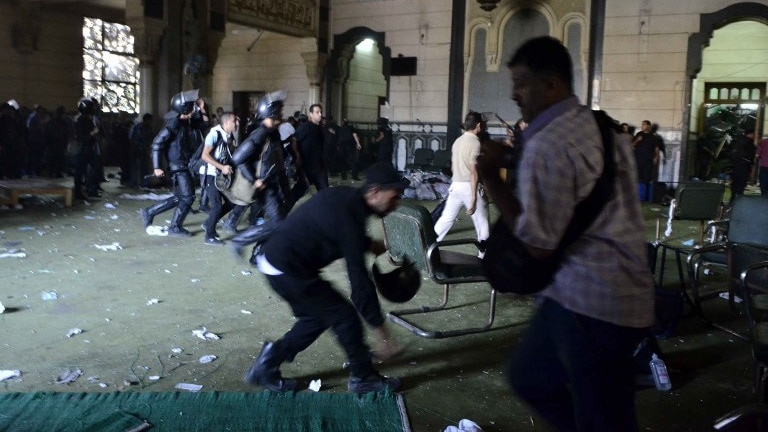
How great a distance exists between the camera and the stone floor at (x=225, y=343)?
3596 mm

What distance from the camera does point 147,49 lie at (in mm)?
14555

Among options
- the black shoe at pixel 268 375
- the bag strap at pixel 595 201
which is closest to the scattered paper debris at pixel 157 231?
the black shoe at pixel 268 375

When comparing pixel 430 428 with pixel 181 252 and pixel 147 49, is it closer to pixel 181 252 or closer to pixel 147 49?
pixel 181 252

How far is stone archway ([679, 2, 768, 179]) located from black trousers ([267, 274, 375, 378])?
566 inches

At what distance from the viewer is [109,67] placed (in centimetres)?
2095

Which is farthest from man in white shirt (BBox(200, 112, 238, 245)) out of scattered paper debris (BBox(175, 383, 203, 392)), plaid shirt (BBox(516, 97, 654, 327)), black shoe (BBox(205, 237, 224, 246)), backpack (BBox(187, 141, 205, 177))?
plaid shirt (BBox(516, 97, 654, 327))

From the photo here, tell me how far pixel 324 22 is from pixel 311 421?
17.8 m

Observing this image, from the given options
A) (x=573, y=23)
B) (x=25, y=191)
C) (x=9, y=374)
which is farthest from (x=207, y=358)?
(x=573, y=23)

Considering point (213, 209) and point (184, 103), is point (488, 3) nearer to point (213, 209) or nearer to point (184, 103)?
point (184, 103)

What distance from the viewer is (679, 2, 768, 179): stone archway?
582 inches

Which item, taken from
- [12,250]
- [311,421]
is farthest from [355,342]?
[12,250]

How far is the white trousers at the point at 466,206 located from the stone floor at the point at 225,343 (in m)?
1.07

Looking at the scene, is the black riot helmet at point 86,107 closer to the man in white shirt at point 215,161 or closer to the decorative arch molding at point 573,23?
the man in white shirt at point 215,161

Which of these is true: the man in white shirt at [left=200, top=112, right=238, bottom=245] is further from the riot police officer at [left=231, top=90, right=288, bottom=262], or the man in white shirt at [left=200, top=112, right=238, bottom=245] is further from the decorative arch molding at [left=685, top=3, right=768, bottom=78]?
the decorative arch molding at [left=685, top=3, right=768, bottom=78]
